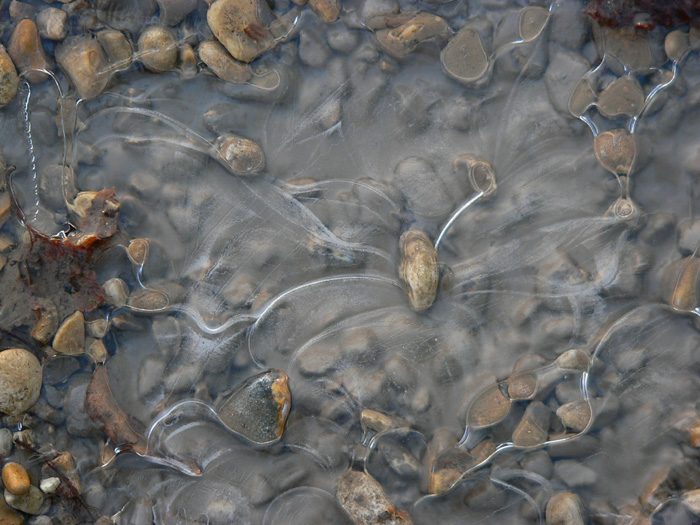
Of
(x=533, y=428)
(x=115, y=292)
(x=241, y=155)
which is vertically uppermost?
(x=241, y=155)

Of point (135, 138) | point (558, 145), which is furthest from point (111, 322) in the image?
point (558, 145)

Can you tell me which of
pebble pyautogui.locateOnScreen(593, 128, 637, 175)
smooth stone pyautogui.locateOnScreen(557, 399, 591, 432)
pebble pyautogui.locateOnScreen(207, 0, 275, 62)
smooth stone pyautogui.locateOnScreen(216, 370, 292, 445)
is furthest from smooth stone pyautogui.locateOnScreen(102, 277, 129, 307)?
pebble pyautogui.locateOnScreen(593, 128, 637, 175)

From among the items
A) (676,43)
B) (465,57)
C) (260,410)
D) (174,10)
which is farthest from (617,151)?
(174,10)

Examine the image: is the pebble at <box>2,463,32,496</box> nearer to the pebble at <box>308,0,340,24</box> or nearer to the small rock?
the small rock

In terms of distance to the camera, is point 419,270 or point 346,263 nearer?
point 419,270

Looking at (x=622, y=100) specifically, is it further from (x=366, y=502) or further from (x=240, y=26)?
(x=366, y=502)

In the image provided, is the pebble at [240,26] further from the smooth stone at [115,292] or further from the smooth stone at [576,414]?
the smooth stone at [576,414]
